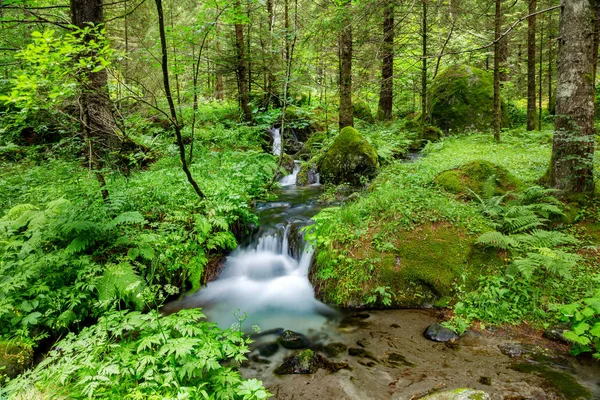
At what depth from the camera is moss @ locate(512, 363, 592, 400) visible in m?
3.20

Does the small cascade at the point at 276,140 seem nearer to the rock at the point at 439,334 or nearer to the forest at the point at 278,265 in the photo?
the forest at the point at 278,265

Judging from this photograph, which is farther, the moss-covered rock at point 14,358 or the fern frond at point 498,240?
the fern frond at point 498,240

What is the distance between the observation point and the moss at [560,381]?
3197mm

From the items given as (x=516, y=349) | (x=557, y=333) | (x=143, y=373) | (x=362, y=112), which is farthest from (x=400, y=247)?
(x=362, y=112)

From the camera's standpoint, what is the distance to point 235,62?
12.5 metres

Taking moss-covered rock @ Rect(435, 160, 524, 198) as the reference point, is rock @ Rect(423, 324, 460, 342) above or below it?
below

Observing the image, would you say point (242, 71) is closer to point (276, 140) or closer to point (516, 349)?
point (276, 140)

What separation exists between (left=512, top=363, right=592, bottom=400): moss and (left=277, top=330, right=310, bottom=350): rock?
104 inches

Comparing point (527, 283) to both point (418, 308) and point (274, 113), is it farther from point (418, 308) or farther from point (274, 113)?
point (274, 113)

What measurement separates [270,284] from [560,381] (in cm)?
451

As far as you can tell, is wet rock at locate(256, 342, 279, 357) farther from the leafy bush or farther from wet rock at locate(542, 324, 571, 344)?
wet rock at locate(542, 324, 571, 344)

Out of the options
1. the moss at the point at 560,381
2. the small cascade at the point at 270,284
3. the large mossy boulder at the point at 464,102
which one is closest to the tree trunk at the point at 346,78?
the small cascade at the point at 270,284

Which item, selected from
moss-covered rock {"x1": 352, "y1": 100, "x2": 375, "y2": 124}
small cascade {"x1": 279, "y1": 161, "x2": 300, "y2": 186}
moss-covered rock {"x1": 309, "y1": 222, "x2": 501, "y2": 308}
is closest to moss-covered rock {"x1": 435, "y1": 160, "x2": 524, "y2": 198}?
moss-covered rock {"x1": 309, "y1": 222, "x2": 501, "y2": 308}

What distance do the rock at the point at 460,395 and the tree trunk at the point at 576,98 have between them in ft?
14.4
